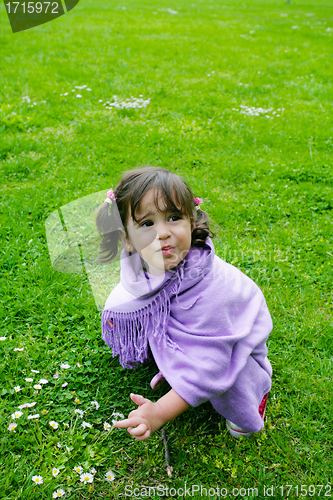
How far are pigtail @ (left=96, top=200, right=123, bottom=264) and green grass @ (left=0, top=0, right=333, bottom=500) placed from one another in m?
0.67

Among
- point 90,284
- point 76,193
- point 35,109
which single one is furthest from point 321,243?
point 35,109

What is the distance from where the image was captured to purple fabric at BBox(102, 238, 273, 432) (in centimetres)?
180

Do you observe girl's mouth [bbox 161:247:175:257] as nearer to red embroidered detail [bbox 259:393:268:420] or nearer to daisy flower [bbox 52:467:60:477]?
red embroidered detail [bbox 259:393:268:420]

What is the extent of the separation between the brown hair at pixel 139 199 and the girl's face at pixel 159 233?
0.03 m

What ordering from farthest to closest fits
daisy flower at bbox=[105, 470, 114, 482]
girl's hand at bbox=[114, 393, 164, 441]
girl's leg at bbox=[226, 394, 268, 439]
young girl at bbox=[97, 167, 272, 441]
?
girl's leg at bbox=[226, 394, 268, 439] → daisy flower at bbox=[105, 470, 114, 482] → young girl at bbox=[97, 167, 272, 441] → girl's hand at bbox=[114, 393, 164, 441]

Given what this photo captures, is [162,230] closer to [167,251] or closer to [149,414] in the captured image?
[167,251]

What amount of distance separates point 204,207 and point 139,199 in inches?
84.5

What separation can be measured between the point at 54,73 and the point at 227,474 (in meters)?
7.40

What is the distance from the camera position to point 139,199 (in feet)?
6.10

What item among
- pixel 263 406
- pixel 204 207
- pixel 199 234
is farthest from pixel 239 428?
pixel 204 207

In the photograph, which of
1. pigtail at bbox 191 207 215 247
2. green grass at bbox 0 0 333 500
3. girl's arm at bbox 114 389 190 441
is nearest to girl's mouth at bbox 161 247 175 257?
pigtail at bbox 191 207 215 247

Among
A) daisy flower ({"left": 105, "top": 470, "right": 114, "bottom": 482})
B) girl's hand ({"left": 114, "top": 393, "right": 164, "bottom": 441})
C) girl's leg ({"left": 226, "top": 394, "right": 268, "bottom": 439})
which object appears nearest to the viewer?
girl's hand ({"left": 114, "top": 393, "right": 164, "bottom": 441})

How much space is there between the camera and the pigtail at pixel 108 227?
81.1 inches

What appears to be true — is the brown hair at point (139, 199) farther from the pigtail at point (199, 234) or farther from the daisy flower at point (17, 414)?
the daisy flower at point (17, 414)
